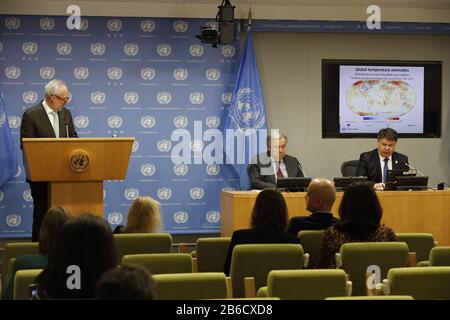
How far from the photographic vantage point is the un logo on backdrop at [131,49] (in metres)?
9.93

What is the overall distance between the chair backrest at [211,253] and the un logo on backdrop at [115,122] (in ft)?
15.1

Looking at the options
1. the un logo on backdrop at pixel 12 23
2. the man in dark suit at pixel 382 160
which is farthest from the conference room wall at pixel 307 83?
the un logo on backdrop at pixel 12 23

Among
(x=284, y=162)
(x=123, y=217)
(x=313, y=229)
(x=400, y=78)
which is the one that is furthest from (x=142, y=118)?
(x=313, y=229)

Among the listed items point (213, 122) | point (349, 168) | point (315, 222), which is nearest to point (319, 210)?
point (315, 222)

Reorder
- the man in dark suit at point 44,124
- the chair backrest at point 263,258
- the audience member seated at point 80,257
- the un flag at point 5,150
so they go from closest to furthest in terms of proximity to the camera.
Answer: the audience member seated at point 80,257
the chair backrest at point 263,258
the man in dark suit at point 44,124
the un flag at point 5,150

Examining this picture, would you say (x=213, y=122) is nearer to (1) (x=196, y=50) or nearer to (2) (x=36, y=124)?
(1) (x=196, y=50)

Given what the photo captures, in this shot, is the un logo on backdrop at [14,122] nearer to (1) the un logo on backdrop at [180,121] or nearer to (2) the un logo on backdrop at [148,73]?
(2) the un logo on backdrop at [148,73]

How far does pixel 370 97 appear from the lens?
10.6m

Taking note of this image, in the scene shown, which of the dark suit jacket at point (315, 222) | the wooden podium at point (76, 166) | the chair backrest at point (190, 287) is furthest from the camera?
the wooden podium at point (76, 166)

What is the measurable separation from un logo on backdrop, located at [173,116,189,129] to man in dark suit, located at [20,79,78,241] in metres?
2.51

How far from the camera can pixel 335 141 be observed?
10.6 meters

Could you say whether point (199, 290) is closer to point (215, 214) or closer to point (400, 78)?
point (215, 214)

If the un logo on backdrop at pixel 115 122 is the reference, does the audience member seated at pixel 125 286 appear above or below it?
below

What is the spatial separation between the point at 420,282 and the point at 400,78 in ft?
22.7
